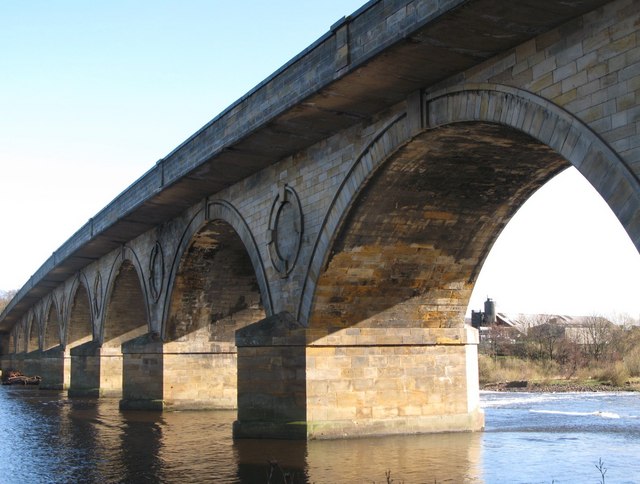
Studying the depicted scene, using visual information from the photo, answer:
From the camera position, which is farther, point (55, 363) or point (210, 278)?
point (55, 363)

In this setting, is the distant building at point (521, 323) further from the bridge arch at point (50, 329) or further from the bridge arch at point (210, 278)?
the bridge arch at point (210, 278)

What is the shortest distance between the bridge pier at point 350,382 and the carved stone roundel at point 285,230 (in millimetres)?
1133

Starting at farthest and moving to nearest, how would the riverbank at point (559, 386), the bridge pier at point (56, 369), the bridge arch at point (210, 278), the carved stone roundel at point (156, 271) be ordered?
the bridge pier at point (56, 369) < the riverbank at point (559, 386) < the carved stone roundel at point (156, 271) < the bridge arch at point (210, 278)

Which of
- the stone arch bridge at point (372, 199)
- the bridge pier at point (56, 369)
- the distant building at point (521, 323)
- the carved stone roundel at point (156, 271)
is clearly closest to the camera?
the stone arch bridge at point (372, 199)

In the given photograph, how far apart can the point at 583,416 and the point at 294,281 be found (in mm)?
8629

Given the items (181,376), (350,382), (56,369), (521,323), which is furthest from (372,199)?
(521,323)

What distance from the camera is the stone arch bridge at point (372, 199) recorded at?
8.86m

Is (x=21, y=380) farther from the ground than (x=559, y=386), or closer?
farther from the ground

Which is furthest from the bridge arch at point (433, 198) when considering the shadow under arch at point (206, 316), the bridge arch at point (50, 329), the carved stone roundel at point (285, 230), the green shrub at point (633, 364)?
the bridge arch at point (50, 329)

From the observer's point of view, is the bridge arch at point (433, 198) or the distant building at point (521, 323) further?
the distant building at point (521, 323)

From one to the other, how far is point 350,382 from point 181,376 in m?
8.28

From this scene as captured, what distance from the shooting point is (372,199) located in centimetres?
1345

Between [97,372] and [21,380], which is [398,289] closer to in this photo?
[97,372]

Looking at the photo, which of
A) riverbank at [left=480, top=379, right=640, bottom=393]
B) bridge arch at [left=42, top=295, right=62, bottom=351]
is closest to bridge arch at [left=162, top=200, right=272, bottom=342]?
riverbank at [left=480, top=379, right=640, bottom=393]
